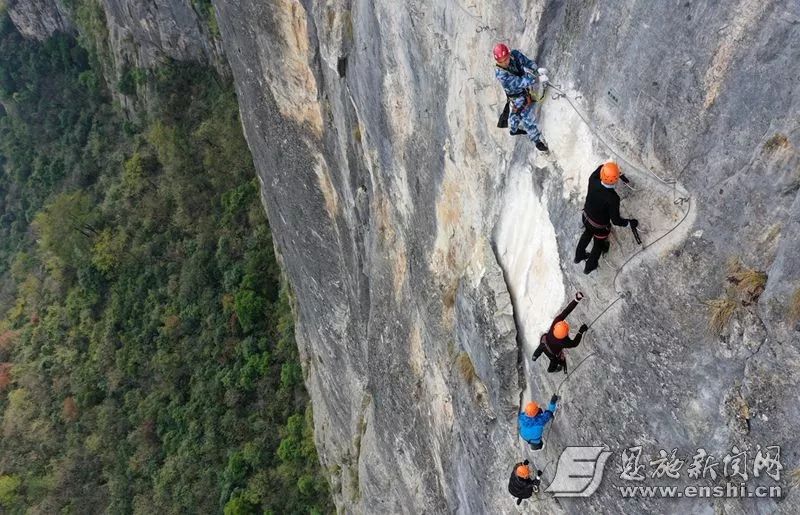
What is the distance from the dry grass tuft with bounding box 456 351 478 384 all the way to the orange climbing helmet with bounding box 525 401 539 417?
179cm

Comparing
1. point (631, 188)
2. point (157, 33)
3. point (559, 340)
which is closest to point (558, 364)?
point (559, 340)

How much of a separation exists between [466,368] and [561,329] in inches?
112

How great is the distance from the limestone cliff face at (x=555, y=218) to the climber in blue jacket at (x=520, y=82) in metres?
0.17

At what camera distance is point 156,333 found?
2497 centimetres

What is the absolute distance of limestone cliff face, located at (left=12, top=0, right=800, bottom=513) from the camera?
407 cm

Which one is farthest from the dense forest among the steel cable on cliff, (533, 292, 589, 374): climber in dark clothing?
the steel cable on cliff

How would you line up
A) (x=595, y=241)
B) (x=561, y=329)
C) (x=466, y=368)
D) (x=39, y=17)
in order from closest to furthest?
(x=595, y=241), (x=561, y=329), (x=466, y=368), (x=39, y=17)

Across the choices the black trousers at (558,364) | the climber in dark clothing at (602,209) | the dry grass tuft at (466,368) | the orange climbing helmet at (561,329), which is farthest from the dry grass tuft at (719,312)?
the dry grass tuft at (466,368)

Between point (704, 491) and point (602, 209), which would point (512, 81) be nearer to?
point (602, 209)

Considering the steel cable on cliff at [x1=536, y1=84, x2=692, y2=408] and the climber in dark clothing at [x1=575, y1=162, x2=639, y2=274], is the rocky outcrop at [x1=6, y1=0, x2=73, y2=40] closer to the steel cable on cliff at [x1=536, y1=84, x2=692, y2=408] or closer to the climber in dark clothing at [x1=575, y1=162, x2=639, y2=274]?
the steel cable on cliff at [x1=536, y1=84, x2=692, y2=408]

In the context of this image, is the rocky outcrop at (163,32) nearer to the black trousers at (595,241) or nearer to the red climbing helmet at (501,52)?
the red climbing helmet at (501,52)

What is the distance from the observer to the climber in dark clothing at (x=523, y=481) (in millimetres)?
6359

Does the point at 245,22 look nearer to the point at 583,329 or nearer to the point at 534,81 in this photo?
the point at 534,81

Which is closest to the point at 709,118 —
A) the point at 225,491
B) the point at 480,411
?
the point at 480,411
